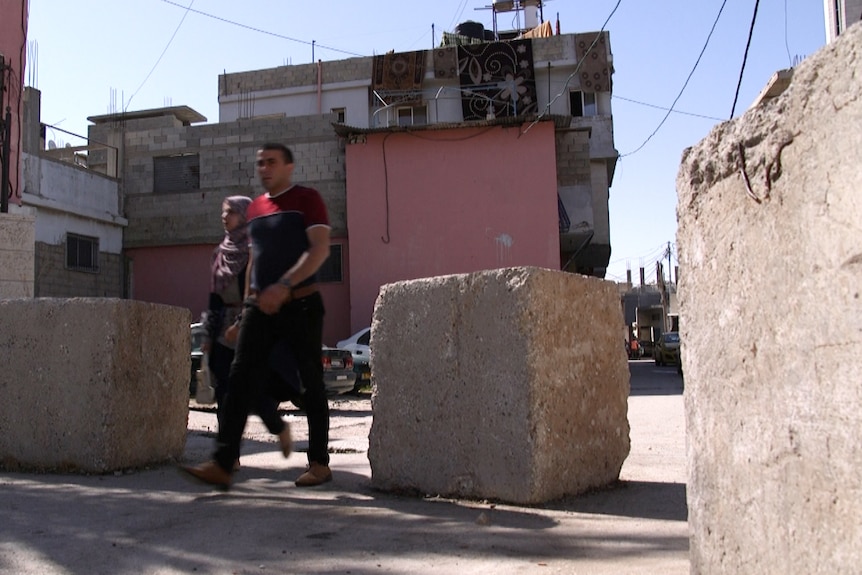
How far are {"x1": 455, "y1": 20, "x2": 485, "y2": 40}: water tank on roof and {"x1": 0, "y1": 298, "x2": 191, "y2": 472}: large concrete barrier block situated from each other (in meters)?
25.7

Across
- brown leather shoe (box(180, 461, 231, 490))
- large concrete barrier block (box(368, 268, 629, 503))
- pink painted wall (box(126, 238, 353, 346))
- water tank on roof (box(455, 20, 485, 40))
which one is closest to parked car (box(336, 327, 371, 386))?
pink painted wall (box(126, 238, 353, 346))

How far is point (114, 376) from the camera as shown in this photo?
4594 mm

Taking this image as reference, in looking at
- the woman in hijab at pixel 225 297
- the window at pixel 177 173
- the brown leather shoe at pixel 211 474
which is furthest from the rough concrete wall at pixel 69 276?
the brown leather shoe at pixel 211 474

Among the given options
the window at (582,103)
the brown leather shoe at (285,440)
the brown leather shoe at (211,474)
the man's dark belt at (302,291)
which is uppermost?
the window at (582,103)

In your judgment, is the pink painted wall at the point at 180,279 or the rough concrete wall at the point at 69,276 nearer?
the rough concrete wall at the point at 69,276

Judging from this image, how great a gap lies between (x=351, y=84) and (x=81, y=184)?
9.35 m

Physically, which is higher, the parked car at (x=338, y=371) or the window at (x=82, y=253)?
the window at (x=82, y=253)

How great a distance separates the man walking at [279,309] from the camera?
3.79m

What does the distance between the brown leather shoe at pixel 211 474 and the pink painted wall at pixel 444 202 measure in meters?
15.7

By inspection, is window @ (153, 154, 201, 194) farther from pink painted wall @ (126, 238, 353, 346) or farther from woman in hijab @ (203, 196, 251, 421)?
woman in hijab @ (203, 196, 251, 421)

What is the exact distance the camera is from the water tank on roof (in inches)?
1139

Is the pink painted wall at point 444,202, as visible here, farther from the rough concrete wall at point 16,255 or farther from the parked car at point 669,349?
the rough concrete wall at point 16,255

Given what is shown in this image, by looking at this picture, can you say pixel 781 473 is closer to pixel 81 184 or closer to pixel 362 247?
pixel 362 247

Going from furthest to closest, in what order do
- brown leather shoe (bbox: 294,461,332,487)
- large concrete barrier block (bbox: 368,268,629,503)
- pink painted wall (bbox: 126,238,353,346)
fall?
pink painted wall (bbox: 126,238,353,346) → brown leather shoe (bbox: 294,461,332,487) → large concrete barrier block (bbox: 368,268,629,503)
